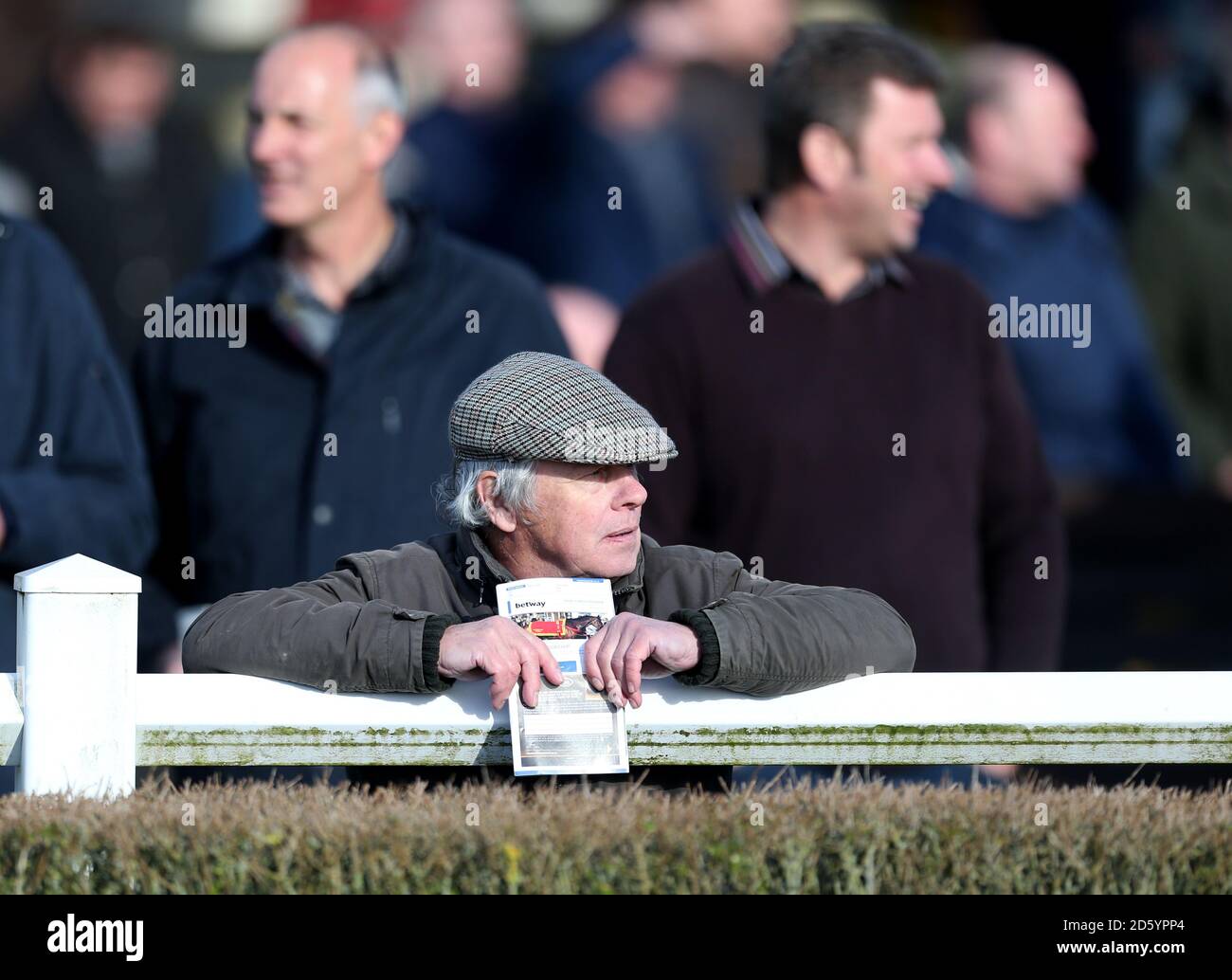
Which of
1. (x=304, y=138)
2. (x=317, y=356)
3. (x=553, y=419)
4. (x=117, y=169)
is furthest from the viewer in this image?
(x=117, y=169)

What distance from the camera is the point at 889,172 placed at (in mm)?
4801

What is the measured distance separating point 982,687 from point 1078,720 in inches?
5.2

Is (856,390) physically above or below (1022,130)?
below

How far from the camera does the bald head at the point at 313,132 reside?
499cm

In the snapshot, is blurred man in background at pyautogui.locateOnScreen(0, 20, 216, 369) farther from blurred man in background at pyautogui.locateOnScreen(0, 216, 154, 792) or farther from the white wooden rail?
the white wooden rail

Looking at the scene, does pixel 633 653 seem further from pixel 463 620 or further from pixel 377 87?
pixel 377 87

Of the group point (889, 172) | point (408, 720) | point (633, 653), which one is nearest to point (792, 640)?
point (633, 653)

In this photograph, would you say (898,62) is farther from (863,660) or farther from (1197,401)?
(1197,401)

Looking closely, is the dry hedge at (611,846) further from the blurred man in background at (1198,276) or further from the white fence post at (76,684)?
the blurred man in background at (1198,276)

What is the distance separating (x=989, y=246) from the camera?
6969mm

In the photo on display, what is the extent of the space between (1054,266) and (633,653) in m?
4.53

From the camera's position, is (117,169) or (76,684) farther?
(117,169)

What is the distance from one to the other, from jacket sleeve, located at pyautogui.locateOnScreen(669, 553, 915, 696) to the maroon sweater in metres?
1.40

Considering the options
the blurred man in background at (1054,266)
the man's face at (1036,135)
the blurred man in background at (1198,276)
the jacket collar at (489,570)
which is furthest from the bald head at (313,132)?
the blurred man in background at (1198,276)
